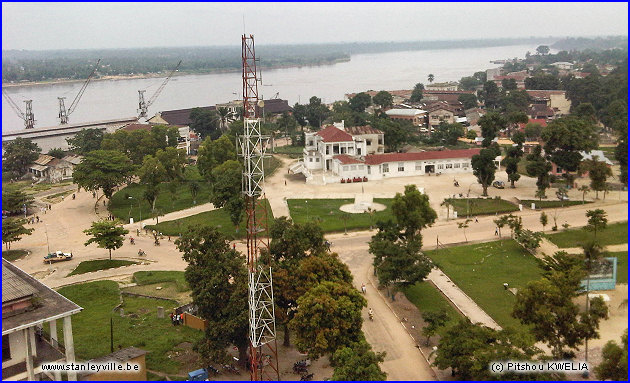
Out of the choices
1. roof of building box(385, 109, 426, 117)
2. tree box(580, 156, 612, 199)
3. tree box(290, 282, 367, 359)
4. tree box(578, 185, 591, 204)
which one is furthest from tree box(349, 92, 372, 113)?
tree box(290, 282, 367, 359)

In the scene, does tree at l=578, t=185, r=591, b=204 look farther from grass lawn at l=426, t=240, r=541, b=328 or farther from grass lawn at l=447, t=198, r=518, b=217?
grass lawn at l=426, t=240, r=541, b=328

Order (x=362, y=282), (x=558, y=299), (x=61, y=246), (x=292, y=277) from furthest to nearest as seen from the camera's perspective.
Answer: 1. (x=61, y=246)
2. (x=362, y=282)
3. (x=292, y=277)
4. (x=558, y=299)

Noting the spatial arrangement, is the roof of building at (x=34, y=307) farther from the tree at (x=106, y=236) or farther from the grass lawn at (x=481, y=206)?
the grass lawn at (x=481, y=206)

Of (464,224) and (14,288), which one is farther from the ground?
(14,288)

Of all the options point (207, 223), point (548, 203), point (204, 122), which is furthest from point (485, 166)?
point (204, 122)

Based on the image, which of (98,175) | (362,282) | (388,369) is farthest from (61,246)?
(388,369)

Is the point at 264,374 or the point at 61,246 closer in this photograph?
the point at 264,374

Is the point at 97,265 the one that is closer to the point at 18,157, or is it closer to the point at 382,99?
the point at 18,157

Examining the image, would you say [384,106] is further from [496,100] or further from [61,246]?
[61,246]
